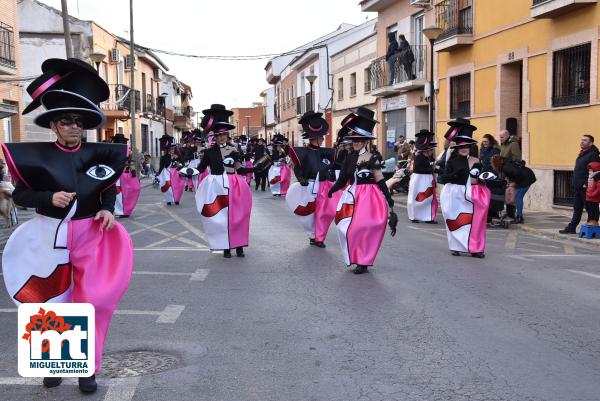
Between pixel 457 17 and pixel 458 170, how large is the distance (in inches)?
520

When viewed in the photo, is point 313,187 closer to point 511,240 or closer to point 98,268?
point 511,240

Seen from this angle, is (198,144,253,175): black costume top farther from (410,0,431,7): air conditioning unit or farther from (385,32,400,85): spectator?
(385,32,400,85): spectator

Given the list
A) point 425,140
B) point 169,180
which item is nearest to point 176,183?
point 169,180

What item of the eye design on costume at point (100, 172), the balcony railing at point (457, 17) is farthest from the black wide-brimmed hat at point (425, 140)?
the eye design on costume at point (100, 172)

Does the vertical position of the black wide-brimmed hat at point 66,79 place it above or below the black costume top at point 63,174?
above

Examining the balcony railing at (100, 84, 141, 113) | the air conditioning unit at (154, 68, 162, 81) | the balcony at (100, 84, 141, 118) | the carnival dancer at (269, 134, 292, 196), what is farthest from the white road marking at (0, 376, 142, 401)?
the air conditioning unit at (154, 68, 162, 81)

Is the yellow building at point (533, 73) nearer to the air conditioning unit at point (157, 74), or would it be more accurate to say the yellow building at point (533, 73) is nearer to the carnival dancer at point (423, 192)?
the carnival dancer at point (423, 192)

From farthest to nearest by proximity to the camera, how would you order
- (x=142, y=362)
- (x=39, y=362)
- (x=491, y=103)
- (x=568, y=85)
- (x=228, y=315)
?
(x=491, y=103) → (x=568, y=85) → (x=228, y=315) → (x=142, y=362) → (x=39, y=362)

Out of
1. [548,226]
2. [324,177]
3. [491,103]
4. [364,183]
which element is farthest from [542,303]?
[491,103]

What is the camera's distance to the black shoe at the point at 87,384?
430 centimetres

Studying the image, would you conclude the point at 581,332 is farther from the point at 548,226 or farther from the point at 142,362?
the point at 548,226

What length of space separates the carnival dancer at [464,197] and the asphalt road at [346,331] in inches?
10.9

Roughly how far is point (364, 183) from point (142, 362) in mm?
4292

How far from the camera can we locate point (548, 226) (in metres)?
13.9
